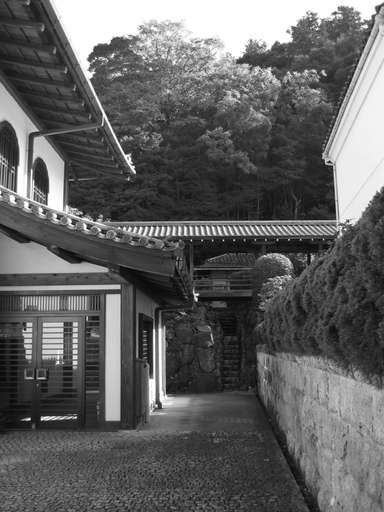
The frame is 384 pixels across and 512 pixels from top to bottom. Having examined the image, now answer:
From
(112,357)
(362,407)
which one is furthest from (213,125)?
(362,407)

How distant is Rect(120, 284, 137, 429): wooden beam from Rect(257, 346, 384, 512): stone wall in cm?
270

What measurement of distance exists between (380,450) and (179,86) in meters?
34.6

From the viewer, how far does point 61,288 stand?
322 inches

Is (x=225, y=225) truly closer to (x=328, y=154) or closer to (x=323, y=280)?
(x=328, y=154)

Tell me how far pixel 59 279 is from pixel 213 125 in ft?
92.1

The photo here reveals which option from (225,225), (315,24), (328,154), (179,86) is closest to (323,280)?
(328,154)

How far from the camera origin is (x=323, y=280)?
369cm

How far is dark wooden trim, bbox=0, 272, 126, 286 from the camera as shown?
26.6 ft

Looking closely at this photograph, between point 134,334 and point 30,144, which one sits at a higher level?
point 30,144

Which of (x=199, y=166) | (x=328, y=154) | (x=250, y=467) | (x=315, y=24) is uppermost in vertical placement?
(x=315, y=24)

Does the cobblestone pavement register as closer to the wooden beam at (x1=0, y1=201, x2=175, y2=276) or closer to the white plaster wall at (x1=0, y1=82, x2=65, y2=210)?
the wooden beam at (x1=0, y1=201, x2=175, y2=276)

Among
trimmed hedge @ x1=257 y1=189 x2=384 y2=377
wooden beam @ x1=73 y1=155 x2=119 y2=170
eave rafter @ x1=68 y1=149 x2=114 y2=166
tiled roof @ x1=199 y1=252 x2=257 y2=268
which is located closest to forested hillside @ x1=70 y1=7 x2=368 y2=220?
tiled roof @ x1=199 y1=252 x2=257 y2=268

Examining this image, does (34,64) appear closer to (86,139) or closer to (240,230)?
(86,139)

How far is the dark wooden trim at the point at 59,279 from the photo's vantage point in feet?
26.6
